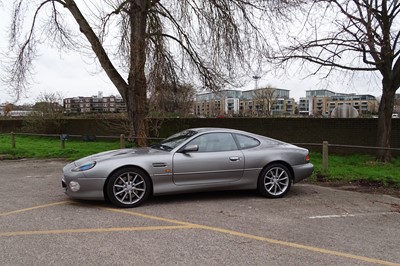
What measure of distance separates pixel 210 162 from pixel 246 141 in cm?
94

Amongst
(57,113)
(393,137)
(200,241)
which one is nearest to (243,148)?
(200,241)

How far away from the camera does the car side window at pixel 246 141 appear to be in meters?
6.69

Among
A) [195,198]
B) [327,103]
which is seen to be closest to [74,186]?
[195,198]

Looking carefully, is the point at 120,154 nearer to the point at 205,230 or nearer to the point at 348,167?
the point at 205,230

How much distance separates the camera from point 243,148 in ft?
21.7

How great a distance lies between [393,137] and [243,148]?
390 inches

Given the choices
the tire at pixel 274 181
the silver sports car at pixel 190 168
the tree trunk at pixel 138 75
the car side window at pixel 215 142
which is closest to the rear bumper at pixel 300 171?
the silver sports car at pixel 190 168

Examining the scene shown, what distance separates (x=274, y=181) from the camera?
21.8 ft

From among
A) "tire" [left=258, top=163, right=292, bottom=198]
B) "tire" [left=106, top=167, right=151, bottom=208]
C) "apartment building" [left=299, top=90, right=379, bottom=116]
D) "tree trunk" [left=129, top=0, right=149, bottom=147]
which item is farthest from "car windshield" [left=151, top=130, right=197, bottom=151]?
"apartment building" [left=299, top=90, right=379, bottom=116]

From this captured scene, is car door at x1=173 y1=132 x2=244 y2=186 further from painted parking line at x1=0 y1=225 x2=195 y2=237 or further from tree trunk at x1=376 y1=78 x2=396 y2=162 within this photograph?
tree trunk at x1=376 y1=78 x2=396 y2=162

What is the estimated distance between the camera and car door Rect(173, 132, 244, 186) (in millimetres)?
6111

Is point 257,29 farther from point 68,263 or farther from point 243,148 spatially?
point 68,263

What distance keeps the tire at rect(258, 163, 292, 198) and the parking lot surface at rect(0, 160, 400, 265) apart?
0.61ft

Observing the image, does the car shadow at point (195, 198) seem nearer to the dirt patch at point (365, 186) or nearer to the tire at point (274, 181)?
the tire at point (274, 181)
